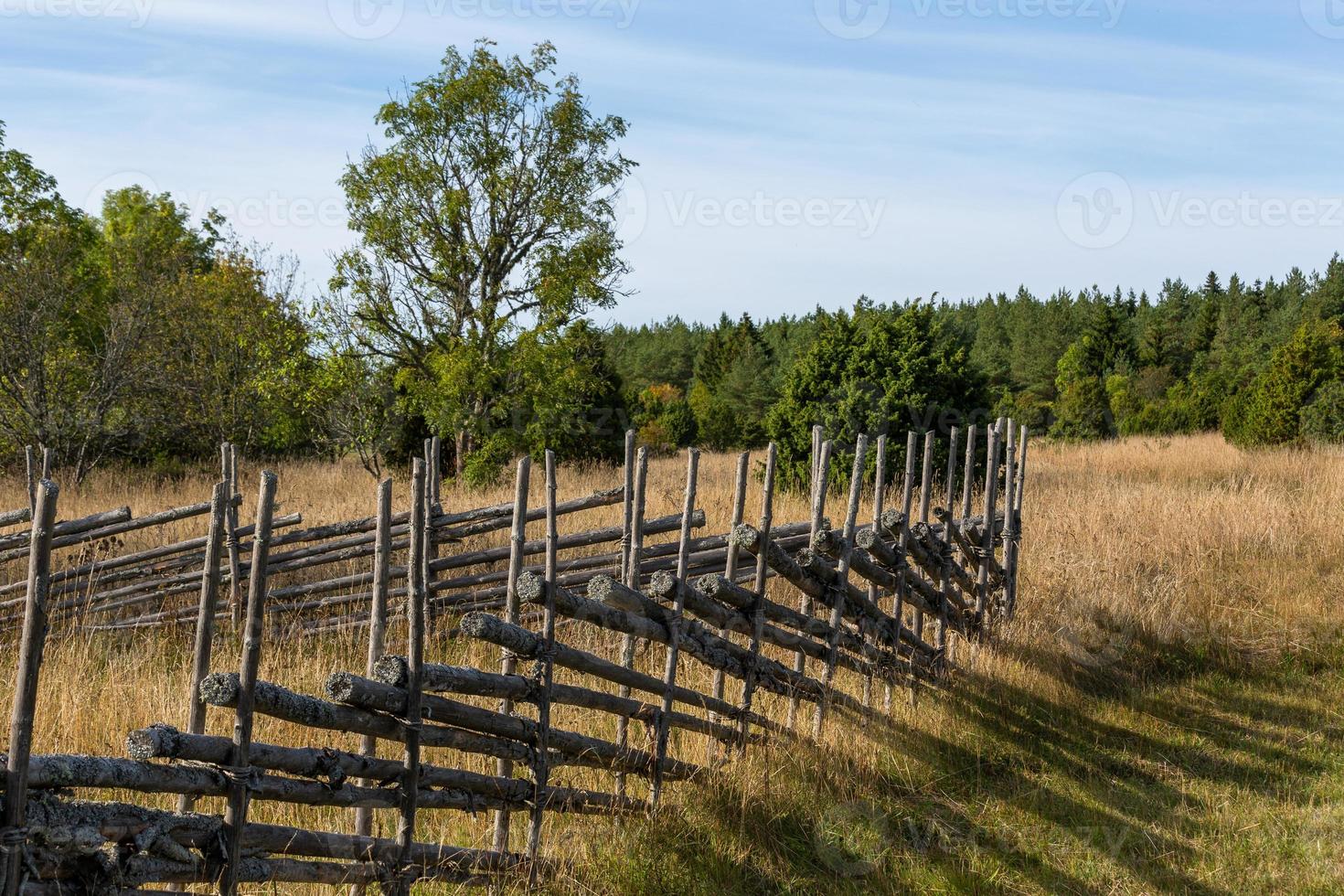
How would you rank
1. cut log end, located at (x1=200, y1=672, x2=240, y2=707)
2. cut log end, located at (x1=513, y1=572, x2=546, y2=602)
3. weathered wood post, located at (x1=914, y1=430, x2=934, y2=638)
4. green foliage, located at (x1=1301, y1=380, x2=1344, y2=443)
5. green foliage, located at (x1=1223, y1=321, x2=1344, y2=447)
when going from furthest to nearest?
1. green foliage, located at (x1=1223, y1=321, x2=1344, y2=447)
2. green foliage, located at (x1=1301, y1=380, x2=1344, y2=443)
3. weathered wood post, located at (x1=914, y1=430, x2=934, y2=638)
4. cut log end, located at (x1=513, y1=572, x2=546, y2=602)
5. cut log end, located at (x1=200, y1=672, x2=240, y2=707)

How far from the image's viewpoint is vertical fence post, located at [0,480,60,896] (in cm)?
193

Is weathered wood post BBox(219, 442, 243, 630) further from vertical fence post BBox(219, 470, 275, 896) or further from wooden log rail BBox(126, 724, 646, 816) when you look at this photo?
vertical fence post BBox(219, 470, 275, 896)

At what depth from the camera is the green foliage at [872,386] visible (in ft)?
37.3

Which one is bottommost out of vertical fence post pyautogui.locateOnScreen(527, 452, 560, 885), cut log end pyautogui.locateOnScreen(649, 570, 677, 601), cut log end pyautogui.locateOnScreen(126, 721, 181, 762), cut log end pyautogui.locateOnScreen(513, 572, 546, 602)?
vertical fence post pyautogui.locateOnScreen(527, 452, 560, 885)

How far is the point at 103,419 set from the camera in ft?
49.8

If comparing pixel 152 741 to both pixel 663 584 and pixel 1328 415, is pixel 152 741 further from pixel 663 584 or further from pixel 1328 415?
pixel 1328 415

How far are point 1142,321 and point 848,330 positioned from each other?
141ft

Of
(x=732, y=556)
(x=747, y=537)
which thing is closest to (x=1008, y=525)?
(x=732, y=556)

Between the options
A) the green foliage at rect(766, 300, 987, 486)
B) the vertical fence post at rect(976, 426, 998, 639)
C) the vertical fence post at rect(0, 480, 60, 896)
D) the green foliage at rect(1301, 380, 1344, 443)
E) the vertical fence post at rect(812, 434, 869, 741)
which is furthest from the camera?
the green foliage at rect(1301, 380, 1344, 443)

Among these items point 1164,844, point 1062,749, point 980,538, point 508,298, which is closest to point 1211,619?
point 980,538

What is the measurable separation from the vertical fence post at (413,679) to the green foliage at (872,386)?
873 cm

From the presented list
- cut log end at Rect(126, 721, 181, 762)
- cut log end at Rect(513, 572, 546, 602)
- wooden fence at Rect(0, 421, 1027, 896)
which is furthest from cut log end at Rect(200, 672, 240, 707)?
cut log end at Rect(513, 572, 546, 602)

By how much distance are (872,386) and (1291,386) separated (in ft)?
Answer: 29.2

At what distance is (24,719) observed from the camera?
6.43 ft
